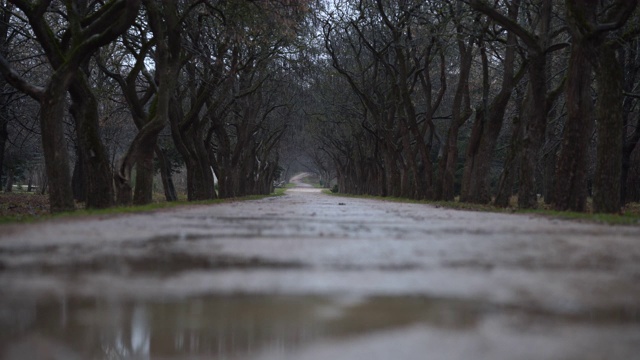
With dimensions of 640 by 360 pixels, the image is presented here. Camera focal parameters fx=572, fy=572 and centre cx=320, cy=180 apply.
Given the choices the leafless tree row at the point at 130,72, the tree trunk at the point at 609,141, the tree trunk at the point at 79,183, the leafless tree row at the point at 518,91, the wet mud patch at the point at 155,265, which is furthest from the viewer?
the tree trunk at the point at 79,183

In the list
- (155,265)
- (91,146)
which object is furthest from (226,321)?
(91,146)

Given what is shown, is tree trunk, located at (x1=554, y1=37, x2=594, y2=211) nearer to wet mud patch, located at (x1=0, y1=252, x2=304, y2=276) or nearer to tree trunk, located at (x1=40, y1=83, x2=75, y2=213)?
wet mud patch, located at (x1=0, y1=252, x2=304, y2=276)

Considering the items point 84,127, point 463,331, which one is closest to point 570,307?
point 463,331

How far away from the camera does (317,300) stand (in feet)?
8.79

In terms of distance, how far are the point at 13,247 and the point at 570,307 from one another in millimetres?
4012

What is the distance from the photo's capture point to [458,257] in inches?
158

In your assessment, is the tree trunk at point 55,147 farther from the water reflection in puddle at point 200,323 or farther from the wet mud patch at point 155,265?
the water reflection in puddle at point 200,323

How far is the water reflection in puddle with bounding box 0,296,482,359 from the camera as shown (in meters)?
2.05

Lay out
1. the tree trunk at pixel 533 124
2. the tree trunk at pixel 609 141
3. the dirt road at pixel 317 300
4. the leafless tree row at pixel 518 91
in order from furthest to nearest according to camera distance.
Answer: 1. the tree trunk at pixel 533 124
2. the leafless tree row at pixel 518 91
3. the tree trunk at pixel 609 141
4. the dirt road at pixel 317 300

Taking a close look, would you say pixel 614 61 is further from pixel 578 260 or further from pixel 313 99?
pixel 313 99

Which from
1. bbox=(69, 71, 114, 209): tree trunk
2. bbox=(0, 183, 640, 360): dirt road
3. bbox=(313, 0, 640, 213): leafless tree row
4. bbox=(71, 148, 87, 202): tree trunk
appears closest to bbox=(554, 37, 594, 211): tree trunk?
bbox=(313, 0, 640, 213): leafless tree row

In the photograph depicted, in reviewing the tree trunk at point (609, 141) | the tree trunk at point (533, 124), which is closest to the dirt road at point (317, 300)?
the tree trunk at point (609, 141)

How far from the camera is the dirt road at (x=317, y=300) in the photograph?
204cm

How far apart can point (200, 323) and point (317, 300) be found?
597mm
